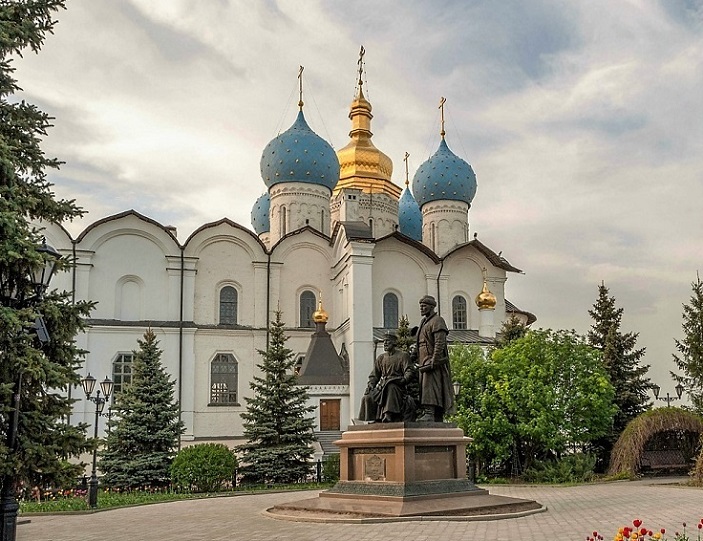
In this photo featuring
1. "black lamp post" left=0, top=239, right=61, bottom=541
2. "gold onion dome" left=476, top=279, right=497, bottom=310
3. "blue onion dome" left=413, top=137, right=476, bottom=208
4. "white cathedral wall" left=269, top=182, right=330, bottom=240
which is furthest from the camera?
"blue onion dome" left=413, top=137, right=476, bottom=208

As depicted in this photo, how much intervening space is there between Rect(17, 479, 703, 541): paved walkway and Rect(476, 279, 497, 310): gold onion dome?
2002 cm

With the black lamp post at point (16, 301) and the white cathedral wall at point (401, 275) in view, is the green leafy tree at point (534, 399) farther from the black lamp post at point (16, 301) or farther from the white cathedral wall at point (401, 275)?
the black lamp post at point (16, 301)

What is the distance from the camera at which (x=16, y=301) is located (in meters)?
8.58

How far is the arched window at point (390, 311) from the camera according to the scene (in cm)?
3512

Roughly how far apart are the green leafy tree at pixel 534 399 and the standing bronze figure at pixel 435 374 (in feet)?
30.3

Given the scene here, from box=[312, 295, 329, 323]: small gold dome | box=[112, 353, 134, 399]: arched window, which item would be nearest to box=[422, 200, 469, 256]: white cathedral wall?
box=[312, 295, 329, 323]: small gold dome

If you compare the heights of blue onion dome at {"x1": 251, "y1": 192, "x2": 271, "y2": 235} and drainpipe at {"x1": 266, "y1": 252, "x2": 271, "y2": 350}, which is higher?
blue onion dome at {"x1": 251, "y1": 192, "x2": 271, "y2": 235}

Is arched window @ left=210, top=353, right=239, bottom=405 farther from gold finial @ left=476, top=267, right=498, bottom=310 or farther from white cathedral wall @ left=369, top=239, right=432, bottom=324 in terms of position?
gold finial @ left=476, top=267, right=498, bottom=310

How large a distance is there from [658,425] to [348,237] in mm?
15649

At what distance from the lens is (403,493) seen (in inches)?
457

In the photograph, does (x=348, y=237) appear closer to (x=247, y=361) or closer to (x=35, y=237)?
(x=247, y=361)

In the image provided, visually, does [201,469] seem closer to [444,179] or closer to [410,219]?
[444,179]

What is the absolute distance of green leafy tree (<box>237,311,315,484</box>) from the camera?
2188cm

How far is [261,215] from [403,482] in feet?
118
